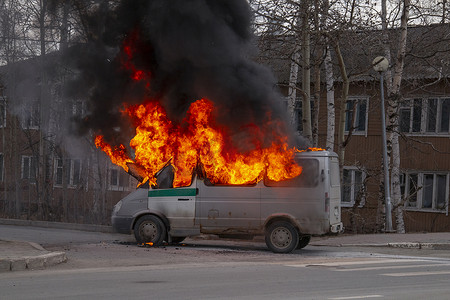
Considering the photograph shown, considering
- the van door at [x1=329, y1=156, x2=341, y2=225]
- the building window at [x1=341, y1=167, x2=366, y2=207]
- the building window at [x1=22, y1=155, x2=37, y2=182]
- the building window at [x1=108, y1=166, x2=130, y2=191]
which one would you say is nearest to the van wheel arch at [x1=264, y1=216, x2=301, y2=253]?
the van door at [x1=329, y1=156, x2=341, y2=225]

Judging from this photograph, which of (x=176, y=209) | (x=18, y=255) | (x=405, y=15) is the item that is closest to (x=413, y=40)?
(x=405, y=15)

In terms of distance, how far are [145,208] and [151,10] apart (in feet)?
15.0

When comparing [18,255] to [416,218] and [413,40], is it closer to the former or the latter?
[413,40]

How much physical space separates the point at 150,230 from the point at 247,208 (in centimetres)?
225

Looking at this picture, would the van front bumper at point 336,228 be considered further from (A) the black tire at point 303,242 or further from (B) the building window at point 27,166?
(B) the building window at point 27,166

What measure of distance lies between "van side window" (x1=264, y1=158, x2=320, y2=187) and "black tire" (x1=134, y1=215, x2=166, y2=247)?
2.80m

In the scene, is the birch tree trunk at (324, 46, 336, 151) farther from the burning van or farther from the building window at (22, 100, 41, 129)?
the building window at (22, 100, 41, 129)

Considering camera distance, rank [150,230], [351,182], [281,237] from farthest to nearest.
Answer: [351,182], [150,230], [281,237]

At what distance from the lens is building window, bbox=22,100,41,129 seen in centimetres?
2938

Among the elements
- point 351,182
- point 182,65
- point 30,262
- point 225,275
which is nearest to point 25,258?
point 30,262

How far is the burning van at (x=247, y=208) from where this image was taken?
14.6 metres

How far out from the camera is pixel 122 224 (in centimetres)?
1568

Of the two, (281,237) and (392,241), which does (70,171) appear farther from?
(281,237)

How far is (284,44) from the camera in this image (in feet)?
68.1
